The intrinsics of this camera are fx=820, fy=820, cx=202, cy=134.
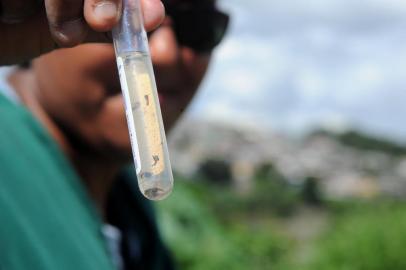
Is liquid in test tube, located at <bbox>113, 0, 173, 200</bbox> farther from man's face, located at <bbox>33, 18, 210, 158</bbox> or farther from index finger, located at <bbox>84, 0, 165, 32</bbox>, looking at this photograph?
man's face, located at <bbox>33, 18, 210, 158</bbox>

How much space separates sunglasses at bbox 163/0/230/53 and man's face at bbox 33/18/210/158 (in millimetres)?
29

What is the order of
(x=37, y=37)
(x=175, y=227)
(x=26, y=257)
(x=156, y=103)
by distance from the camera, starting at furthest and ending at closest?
1. (x=175, y=227)
2. (x=26, y=257)
3. (x=37, y=37)
4. (x=156, y=103)

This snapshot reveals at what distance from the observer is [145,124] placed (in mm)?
659

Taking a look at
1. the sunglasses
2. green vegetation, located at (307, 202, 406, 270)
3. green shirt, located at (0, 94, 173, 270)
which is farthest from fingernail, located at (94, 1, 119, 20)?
green vegetation, located at (307, 202, 406, 270)

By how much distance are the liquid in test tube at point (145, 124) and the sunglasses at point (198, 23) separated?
3.51 ft

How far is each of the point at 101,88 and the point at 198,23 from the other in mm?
314

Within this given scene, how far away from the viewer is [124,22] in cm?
70

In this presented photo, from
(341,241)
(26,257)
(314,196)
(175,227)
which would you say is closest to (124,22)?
(26,257)

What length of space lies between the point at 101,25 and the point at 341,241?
457 cm

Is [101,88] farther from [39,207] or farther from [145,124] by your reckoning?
[145,124]

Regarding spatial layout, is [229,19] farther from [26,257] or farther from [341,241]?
[341,241]

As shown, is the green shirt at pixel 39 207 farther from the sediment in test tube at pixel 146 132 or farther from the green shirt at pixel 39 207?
the sediment in test tube at pixel 146 132

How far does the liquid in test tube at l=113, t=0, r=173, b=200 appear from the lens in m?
0.66

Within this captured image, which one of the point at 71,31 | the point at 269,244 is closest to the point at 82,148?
the point at 71,31
